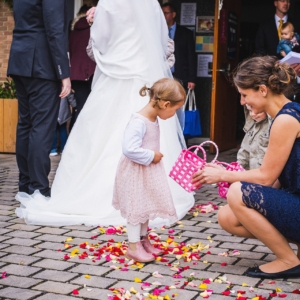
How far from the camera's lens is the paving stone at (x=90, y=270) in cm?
271

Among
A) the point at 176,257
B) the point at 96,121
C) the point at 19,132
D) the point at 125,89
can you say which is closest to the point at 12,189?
the point at 19,132

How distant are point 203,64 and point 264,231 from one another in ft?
19.9

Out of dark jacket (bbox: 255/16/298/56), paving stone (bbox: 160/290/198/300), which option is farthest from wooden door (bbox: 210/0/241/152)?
paving stone (bbox: 160/290/198/300)

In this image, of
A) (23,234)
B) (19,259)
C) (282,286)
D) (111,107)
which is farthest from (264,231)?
(111,107)

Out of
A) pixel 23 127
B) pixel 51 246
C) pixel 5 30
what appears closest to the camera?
pixel 51 246

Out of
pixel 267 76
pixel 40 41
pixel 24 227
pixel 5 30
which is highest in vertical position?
pixel 5 30

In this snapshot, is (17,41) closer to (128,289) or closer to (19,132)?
(19,132)

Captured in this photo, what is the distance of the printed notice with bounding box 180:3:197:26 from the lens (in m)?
8.27

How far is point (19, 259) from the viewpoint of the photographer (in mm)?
2920

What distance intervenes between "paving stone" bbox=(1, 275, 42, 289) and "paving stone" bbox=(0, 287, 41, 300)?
55 millimetres

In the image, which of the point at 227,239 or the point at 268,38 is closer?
the point at 227,239

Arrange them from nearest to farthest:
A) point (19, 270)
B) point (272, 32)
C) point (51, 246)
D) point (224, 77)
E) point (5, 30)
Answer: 1. point (19, 270)
2. point (51, 246)
3. point (272, 32)
4. point (224, 77)
5. point (5, 30)

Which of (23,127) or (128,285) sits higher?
(23,127)

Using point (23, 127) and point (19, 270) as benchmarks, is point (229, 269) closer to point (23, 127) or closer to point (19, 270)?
point (19, 270)
